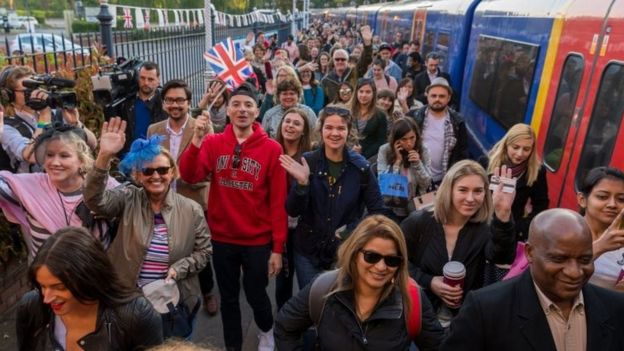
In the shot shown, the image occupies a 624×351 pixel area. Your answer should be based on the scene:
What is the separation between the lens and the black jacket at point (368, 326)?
7.73 ft

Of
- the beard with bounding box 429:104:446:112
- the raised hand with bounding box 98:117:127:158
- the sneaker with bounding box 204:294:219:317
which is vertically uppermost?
the raised hand with bounding box 98:117:127:158

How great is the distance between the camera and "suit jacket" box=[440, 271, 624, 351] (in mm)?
1912

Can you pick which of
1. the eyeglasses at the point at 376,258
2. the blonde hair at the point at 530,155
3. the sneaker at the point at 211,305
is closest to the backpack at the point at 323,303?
the eyeglasses at the point at 376,258

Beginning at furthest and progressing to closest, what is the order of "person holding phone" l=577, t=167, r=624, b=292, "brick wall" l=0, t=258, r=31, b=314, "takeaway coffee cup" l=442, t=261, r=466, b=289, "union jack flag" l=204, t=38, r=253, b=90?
"union jack flag" l=204, t=38, r=253, b=90, "brick wall" l=0, t=258, r=31, b=314, "takeaway coffee cup" l=442, t=261, r=466, b=289, "person holding phone" l=577, t=167, r=624, b=292

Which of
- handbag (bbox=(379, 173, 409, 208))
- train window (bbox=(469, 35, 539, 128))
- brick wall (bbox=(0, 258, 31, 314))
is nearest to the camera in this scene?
handbag (bbox=(379, 173, 409, 208))

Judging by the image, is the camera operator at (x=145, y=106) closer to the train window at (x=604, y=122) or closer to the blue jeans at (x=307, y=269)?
the blue jeans at (x=307, y=269)

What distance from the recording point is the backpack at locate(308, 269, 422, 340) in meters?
2.44

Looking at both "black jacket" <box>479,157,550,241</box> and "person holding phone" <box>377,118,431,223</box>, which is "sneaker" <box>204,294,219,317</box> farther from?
"black jacket" <box>479,157,550,241</box>

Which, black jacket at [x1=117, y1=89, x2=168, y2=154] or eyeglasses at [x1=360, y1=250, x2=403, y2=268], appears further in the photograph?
black jacket at [x1=117, y1=89, x2=168, y2=154]

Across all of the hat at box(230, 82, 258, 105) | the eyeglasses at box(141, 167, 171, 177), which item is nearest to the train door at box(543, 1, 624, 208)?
the hat at box(230, 82, 258, 105)

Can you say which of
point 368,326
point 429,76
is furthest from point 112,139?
point 429,76

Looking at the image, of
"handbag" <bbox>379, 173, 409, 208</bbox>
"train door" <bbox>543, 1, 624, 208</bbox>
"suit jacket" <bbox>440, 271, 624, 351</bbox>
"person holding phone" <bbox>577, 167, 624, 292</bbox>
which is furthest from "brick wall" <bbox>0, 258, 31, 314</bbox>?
"train door" <bbox>543, 1, 624, 208</bbox>

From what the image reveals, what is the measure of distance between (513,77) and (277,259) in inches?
173

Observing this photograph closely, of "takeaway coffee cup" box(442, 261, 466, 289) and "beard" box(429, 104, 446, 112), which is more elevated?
"beard" box(429, 104, 446, 112)
